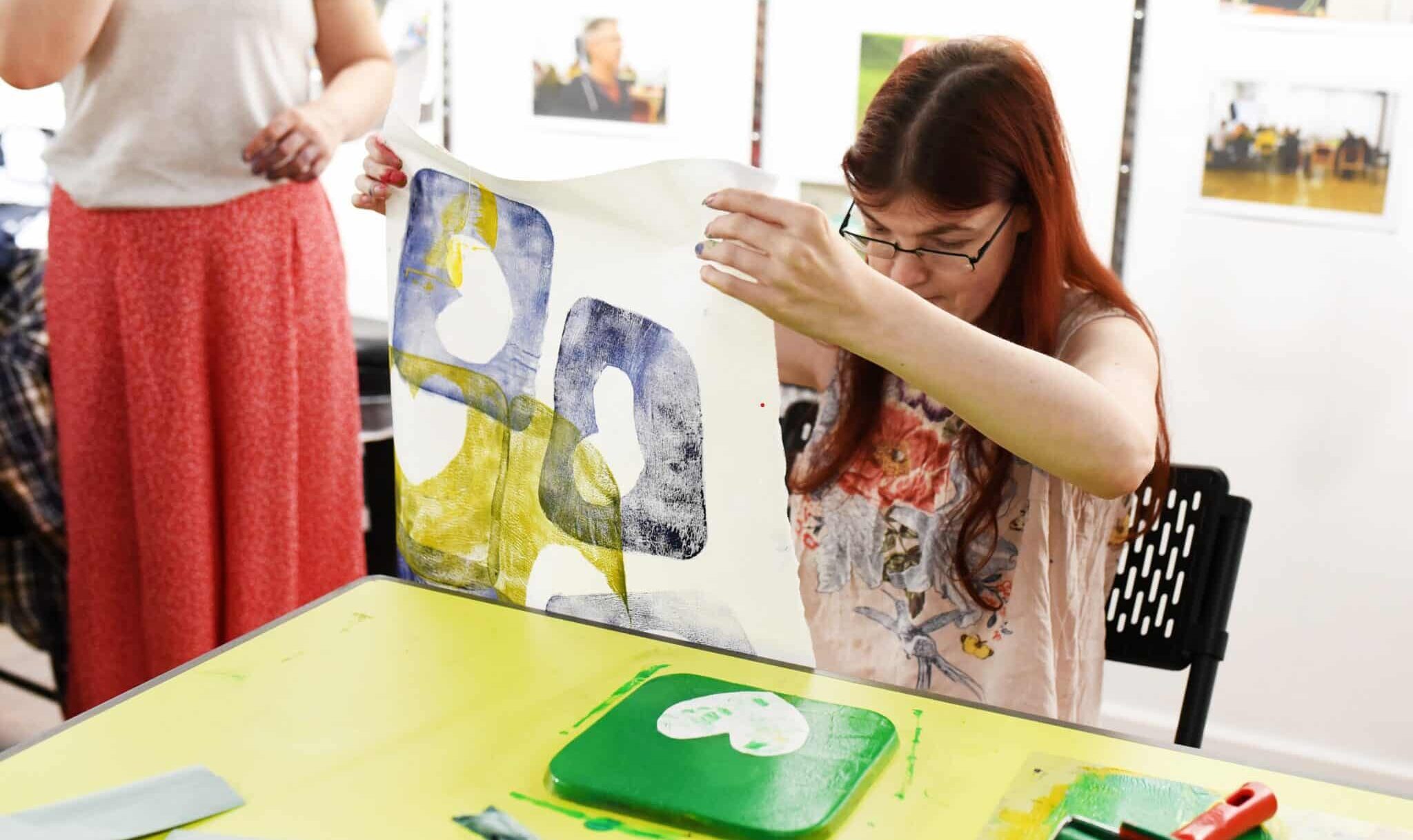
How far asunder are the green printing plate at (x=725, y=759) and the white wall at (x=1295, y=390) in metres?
1.40

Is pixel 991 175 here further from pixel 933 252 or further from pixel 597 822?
pixel 597 822

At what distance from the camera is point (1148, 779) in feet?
2.36

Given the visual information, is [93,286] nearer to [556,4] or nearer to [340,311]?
[340,311]

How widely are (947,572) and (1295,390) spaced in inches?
40.8

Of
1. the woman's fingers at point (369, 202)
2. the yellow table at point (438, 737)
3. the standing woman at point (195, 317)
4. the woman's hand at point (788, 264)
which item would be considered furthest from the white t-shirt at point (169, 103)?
the woman's hand at point (788, 264)

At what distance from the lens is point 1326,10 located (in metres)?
1.83

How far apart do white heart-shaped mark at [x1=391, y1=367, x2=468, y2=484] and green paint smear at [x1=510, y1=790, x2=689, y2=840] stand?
350mm

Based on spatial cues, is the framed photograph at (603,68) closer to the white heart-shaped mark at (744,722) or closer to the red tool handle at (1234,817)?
the white heart-shaped mark at (744,722)

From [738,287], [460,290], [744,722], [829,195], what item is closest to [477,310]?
[460,290]

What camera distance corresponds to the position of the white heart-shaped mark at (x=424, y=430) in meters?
0.98

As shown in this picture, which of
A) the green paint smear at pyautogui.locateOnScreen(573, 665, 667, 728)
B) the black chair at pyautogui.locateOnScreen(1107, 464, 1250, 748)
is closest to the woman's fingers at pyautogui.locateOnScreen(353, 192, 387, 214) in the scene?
the green paint smear at pyautogui.locateOnScreen(573, 665, 667, 728)

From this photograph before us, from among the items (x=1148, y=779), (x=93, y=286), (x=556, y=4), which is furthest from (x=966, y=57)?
(x=556, y=4)

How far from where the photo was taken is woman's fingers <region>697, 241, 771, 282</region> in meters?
0.80

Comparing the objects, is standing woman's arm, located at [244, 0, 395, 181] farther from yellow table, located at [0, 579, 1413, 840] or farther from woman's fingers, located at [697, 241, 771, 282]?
woman's fingers, located at [697, 241, 771, 282]
